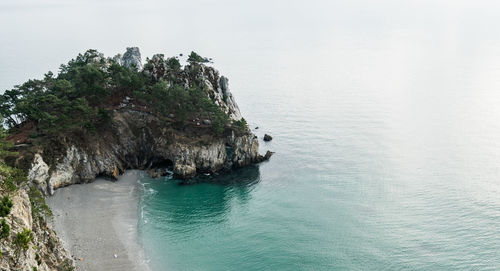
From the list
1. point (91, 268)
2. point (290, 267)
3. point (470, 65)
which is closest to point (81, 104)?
point (91, 268)

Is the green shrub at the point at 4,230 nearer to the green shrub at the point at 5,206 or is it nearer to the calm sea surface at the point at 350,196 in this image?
the green shrub at the point at 5,206

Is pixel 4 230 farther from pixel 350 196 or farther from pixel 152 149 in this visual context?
pixel 350 196

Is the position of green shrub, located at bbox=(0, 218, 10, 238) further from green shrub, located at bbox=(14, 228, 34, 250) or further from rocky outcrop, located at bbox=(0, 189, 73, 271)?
green shrub, located at bbox=(14, 228, 34, 250)

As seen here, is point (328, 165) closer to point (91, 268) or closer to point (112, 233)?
point (112, 233)

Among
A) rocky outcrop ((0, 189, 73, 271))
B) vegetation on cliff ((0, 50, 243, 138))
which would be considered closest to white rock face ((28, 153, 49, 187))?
vegetation on cliff ((0, 50, 243, 138))

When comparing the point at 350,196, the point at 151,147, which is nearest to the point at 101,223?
the point at 151,147

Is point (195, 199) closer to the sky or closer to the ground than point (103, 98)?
closer to the ground

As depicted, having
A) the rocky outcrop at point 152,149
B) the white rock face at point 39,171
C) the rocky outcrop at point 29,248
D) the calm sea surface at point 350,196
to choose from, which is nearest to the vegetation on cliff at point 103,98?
the rocky outcrop at point 152,149
